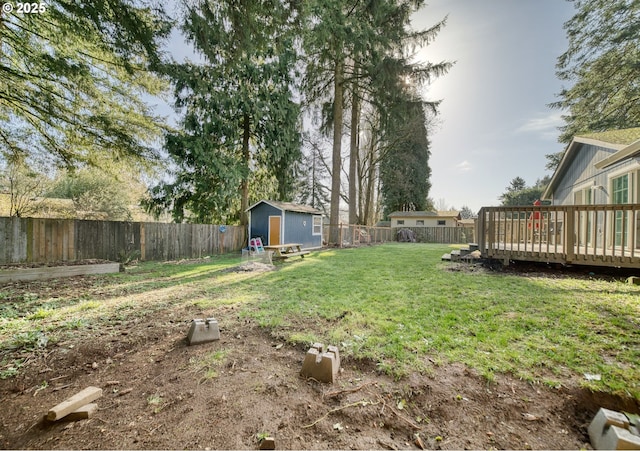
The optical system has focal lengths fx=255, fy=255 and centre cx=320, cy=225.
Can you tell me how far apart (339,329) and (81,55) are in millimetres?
7810

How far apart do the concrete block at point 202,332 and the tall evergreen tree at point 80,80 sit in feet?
13.5

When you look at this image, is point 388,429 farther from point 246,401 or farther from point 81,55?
point 81,55

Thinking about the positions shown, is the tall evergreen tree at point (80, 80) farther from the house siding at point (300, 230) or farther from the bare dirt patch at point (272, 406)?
the house siding at point (300, 230)

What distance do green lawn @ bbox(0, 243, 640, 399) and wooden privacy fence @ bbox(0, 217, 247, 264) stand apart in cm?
310

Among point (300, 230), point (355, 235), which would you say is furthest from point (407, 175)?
point (300, 230)

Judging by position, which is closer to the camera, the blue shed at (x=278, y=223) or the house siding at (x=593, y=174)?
the house siding at (x=593, y=174)

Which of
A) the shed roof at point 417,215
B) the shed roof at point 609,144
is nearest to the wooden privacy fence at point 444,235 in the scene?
the shed roof at point 417,215

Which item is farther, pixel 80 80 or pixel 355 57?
pixel 355 57

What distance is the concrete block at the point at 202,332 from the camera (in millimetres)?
2555

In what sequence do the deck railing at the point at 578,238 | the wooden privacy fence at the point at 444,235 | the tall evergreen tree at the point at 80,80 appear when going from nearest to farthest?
the tall evergreen tree at the point at 80,80 < the deck railing at the point at 578,238 < the wooden privacy fence at the point at 444,235

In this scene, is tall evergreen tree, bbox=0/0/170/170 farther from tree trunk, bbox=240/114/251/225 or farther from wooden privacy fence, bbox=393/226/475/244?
wooden privacy fence, bbox=393/226/475/244

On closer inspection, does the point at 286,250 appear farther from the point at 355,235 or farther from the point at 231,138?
the point at 355,235

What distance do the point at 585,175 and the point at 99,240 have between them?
15.6 m

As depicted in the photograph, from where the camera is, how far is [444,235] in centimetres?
2041
